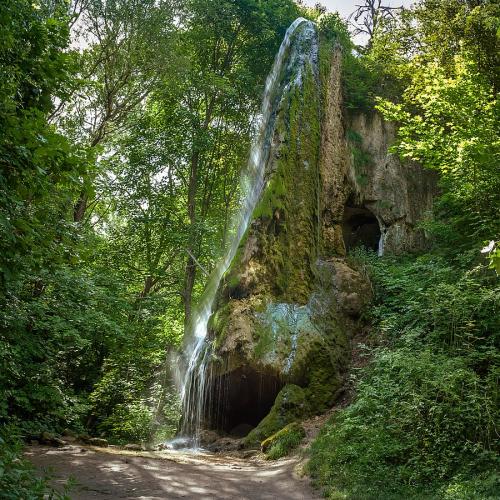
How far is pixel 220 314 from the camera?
12086mm

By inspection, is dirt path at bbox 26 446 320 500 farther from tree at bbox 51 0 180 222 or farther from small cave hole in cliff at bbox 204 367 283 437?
tree at bbox 51 0 180 222

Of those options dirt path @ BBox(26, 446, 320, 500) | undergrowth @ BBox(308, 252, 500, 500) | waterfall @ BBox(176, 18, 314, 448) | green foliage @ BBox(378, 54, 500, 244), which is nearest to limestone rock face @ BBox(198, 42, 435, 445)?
waterfall @ BBox(176, 18, 314, 448)

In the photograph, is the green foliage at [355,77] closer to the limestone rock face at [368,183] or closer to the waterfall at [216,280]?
the limestone rock face at [368,183]

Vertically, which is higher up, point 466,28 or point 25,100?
point 466,28

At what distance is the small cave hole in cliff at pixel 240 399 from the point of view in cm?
1102

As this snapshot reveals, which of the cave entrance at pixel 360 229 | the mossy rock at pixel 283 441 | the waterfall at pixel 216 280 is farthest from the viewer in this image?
the cave entrance at pixel 360 229

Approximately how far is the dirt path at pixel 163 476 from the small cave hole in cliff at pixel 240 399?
2425 millimetres

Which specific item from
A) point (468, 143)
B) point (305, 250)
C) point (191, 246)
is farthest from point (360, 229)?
point (468, 143)

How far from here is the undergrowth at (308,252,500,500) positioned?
5719 millimetres

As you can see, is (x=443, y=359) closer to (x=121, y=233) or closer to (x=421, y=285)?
(x=421, y=285)

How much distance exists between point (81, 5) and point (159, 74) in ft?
10.1

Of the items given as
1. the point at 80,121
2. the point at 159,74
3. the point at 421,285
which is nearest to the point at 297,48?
the point at 159,74

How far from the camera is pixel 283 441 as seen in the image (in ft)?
29.6

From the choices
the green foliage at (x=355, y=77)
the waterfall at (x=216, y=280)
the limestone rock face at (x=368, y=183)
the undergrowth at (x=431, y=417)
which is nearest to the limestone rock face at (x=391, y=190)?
the limestone rock face at (x=368, y=183)
